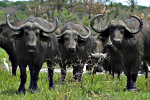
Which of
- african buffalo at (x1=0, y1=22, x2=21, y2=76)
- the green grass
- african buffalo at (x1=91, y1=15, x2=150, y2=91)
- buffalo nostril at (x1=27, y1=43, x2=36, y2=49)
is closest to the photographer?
the green grass

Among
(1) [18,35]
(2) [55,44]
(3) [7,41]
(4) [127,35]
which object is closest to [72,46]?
(2) [55,44]

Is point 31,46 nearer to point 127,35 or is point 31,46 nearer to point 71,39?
point 127,35

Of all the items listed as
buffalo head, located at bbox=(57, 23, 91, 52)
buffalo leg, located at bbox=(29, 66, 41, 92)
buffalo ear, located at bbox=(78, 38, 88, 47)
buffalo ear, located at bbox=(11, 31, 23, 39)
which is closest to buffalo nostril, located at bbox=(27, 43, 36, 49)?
buffalo ear, located at bbox=(11, 31, 23, 39)

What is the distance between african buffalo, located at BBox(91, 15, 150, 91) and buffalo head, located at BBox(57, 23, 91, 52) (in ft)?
4.61

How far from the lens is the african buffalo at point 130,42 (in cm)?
693

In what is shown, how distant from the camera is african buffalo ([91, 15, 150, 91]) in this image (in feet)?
22.7

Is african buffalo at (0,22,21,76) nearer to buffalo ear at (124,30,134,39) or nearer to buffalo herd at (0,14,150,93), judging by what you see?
buffalo herd at (0,14,150,93)

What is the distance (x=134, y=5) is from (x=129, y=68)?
2378cm

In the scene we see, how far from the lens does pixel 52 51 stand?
780 centimetres

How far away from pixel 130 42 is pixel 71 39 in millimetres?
2300

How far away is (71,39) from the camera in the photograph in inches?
347

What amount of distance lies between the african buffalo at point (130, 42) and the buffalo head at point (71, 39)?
4.61 ft

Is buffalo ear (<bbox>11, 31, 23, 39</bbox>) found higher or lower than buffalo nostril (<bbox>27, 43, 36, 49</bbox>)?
higher

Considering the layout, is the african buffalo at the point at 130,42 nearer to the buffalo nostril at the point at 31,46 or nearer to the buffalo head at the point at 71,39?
the buffalo head at the point at 71,39
